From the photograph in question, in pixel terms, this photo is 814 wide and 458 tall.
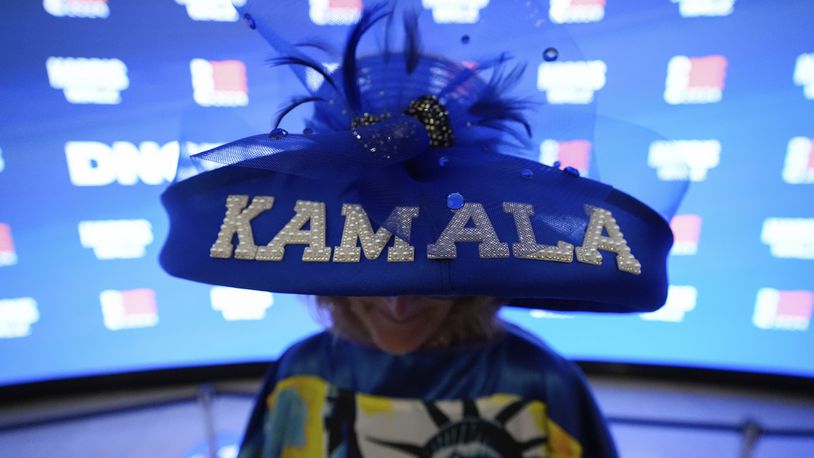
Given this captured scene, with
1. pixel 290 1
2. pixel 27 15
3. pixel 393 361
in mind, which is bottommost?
pixel 393 361

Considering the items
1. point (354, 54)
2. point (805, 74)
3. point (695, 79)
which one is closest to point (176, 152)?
point (354, 54)

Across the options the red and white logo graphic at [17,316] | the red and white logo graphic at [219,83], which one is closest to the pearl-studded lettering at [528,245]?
the red and white logo graphic at [219,83]

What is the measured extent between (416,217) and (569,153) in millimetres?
167

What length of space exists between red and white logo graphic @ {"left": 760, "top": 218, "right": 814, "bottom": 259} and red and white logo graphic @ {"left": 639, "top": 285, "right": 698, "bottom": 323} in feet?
0.49

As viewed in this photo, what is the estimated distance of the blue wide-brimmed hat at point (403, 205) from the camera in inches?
11.6

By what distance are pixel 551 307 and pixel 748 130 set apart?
1.80 ft

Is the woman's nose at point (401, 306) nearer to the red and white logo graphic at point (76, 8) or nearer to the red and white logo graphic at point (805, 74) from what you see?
the red and white logo graphic at point (76, 8)

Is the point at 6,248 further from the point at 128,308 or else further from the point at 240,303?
the point at 240,303

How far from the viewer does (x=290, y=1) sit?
328 mm

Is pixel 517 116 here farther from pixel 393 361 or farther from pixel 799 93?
pixel 799 93

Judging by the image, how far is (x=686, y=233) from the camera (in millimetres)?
787

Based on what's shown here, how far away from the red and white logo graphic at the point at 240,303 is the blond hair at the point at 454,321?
0.35 metres

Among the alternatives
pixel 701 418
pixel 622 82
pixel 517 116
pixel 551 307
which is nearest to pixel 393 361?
pixel 551 307

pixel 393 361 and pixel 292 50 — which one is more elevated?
pixel 292 50
